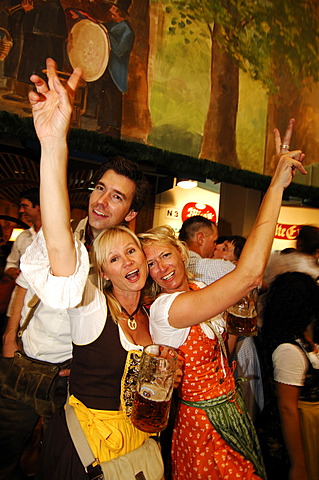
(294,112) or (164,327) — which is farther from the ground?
(294,112)

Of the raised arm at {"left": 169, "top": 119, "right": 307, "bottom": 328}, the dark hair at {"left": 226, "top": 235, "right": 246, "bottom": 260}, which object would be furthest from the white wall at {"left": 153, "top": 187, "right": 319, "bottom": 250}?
the raised arm at {"left": 169, "top": 119, "right": 307, "bottom": 328}

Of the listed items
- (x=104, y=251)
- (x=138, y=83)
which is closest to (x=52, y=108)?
(x=104, y=251)

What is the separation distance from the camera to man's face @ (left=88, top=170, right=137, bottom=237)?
1.53m

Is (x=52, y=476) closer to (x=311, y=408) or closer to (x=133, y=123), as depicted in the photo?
(x=311, y=408)

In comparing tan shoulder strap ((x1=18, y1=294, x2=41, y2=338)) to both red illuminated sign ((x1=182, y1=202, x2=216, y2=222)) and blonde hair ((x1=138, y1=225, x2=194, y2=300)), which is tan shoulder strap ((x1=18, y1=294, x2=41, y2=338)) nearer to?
blonde hair ((x1=138, y1=225, x2=194, y2=300))

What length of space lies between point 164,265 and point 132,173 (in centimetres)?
54

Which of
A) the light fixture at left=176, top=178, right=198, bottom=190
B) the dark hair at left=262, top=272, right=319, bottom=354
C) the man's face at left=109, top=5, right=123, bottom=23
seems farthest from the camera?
the light fixture at left=176, top=178, right=198, bottom=190

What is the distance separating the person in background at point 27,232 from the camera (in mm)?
2902

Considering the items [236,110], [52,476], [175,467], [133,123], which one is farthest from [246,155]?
[52,476]

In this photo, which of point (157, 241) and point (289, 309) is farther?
point (289, 309)

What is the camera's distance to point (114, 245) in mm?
1239

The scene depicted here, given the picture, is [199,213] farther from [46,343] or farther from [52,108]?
[52,108]

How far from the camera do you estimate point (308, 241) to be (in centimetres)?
301

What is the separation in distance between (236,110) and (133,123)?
1.22m
